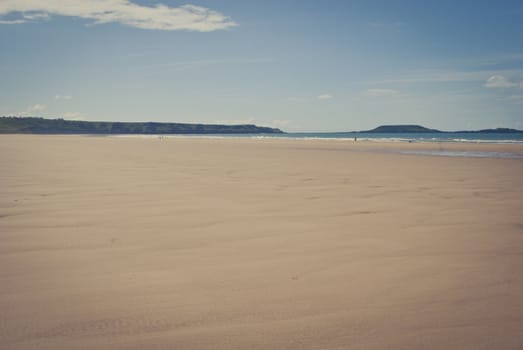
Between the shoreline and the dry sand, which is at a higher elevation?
the shoreline

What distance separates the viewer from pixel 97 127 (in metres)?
127

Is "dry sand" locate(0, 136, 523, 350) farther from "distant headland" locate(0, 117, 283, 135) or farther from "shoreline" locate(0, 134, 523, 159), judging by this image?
"distant headland" locate(0, 117, 283, 135)

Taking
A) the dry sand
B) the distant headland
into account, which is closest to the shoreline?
the dry sand

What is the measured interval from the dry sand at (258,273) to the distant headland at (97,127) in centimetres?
10258

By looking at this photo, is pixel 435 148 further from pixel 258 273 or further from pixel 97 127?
pixel 97 127

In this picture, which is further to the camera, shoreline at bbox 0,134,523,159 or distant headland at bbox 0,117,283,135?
distant headland at bbox 0,117,283,135

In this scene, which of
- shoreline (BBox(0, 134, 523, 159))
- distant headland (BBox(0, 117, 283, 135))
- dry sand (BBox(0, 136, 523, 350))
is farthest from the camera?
distant headland (BBox(0, 117, 283, 135))

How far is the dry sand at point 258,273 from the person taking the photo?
6.18ft

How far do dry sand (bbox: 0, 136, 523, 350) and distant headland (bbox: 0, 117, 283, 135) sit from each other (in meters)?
103

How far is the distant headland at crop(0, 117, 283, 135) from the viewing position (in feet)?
345

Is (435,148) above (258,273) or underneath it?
above

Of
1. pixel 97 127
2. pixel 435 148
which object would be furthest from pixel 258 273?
pixel 97 127

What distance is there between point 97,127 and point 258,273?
136587mm

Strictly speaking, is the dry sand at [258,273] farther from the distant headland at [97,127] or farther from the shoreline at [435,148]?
the distant headland at [97,127]
